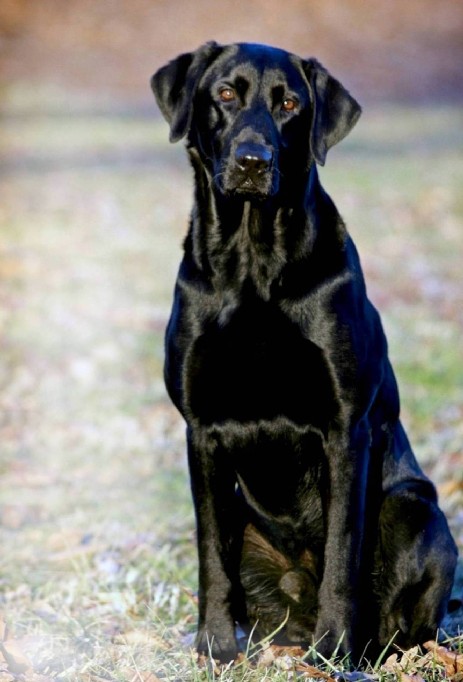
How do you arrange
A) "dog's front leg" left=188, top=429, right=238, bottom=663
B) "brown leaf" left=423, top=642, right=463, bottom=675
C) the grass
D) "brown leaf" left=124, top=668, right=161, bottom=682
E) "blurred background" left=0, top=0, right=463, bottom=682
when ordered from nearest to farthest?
"brown leaf" left=124, top=668, right=161, bottom=682 < "brown leaf" left=423, top=642, right=463, bottom=675 < "dog's front leg" left=188, top=429, right=238, bottom=663 < the grass < "blurred background" left=0, top=0, right=463, bottom=682

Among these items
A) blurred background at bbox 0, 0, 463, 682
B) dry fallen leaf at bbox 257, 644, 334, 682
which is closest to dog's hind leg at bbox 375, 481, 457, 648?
dry fallen leaf at bbox 257, 644, 334, 682

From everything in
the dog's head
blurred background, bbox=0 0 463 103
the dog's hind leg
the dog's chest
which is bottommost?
the dog's hind leg

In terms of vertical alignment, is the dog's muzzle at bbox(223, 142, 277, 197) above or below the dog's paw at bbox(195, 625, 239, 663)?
above

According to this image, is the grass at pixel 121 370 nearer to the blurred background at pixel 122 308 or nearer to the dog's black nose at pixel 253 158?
the blurred background at pixel 122 308

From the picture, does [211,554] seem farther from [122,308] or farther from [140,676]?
[122,308]

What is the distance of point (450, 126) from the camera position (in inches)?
676

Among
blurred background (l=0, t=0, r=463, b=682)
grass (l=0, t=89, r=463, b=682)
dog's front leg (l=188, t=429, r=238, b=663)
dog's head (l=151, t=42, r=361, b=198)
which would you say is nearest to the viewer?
dog's head (l=151, t=42, r=361, b=198)

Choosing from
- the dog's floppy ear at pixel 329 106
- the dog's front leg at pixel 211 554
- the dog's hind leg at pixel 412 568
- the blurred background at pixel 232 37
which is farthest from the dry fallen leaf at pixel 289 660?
the blurred background at pixel 232 37

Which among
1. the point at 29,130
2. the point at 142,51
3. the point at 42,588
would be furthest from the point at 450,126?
the point at 42,588

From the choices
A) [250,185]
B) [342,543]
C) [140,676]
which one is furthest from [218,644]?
[250,185]

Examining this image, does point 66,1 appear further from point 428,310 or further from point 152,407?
point 152,407

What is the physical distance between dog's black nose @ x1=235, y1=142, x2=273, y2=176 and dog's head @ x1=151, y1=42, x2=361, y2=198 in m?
0.01

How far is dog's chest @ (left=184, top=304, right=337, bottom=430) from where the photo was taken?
338cm

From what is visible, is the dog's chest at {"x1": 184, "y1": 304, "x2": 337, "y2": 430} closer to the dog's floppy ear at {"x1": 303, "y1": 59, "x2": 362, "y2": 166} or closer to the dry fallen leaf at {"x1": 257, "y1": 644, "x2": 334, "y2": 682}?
the dog's floppy ear at {"x1": 303, "y1": 59, "x2": 362, "y2": 166}
